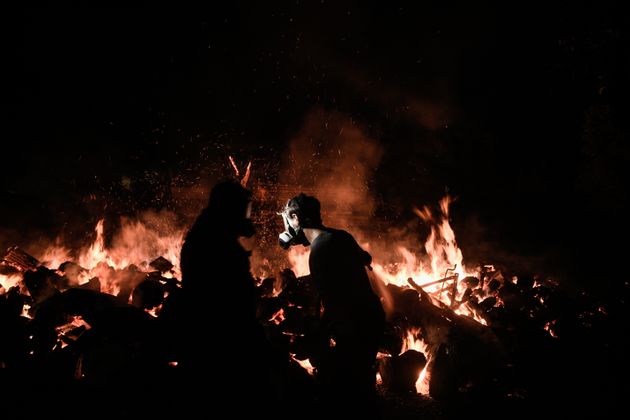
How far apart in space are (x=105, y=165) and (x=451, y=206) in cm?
996

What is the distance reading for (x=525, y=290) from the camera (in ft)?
18.8

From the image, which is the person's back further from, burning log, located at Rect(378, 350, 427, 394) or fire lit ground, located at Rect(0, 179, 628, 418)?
burning log, located at Rect(378, 350, 427, 394)

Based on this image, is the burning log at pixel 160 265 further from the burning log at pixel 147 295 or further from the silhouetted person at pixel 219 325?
the silhouetted person at pixel 219 325

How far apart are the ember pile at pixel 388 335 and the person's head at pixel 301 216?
854 millimetres

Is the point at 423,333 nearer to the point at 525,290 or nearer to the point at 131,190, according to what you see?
the point at 525,290

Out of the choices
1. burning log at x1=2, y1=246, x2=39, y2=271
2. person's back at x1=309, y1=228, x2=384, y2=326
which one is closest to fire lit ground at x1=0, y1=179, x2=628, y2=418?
burning log at x1=2, y1=246, x2=39, y2=271

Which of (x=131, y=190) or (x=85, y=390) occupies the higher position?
Answer: (x=131, y=190)

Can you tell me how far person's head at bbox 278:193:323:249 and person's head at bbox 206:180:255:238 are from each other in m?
0.76

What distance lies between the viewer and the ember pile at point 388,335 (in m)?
3.34

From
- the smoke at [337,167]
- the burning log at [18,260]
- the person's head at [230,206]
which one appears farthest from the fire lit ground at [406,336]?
the smoke at [337,167]

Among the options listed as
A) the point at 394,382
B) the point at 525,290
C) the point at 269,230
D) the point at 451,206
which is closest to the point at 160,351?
the point at 394,382

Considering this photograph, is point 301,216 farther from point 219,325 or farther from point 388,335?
point 388,335

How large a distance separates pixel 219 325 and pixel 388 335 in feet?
8.29

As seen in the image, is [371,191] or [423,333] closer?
[423,333]
